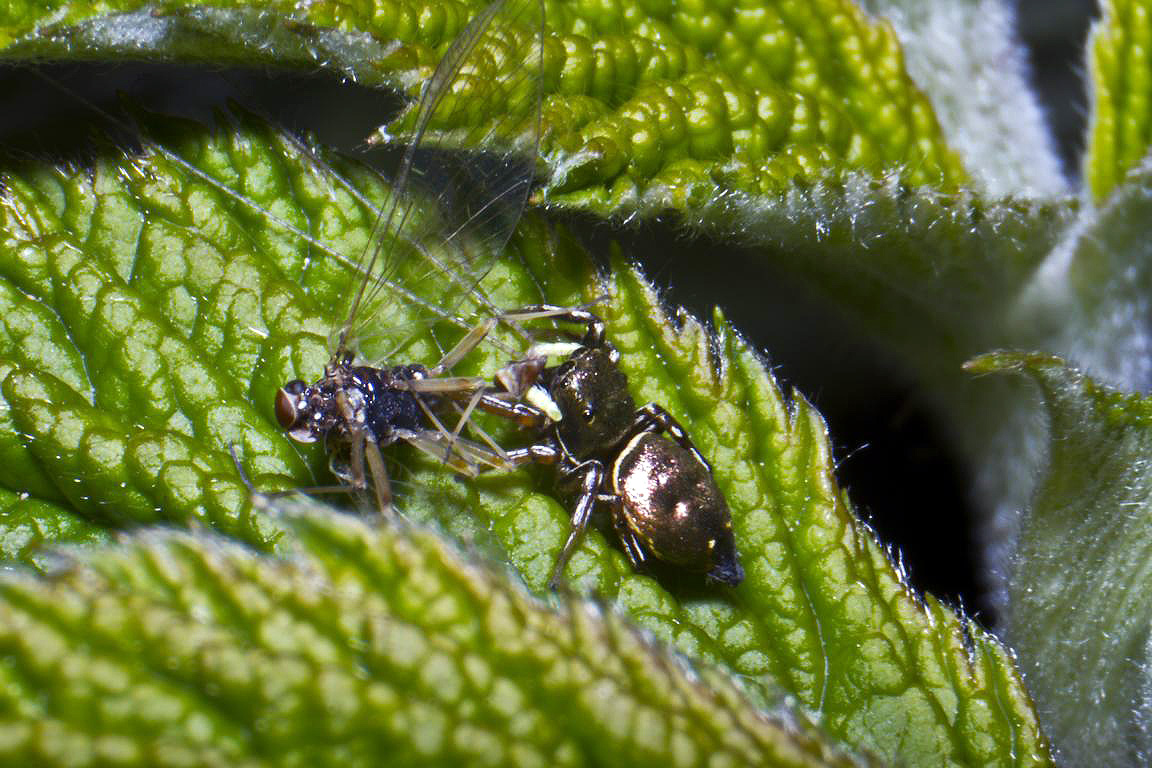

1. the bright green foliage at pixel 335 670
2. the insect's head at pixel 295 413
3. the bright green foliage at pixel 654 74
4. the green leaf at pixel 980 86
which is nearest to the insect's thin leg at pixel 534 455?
the insect's head at pixel 295 413

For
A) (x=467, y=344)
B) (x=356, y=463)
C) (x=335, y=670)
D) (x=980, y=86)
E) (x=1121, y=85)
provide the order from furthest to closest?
(x=980, y=86)
(x=1121, y=85)
(x=467, y=344)
(x=356, y=463)
(x=335, y=670)

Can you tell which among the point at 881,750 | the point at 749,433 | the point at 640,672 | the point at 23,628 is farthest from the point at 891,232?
the point at 23,628

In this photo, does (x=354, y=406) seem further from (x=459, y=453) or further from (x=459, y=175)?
(x=459, y=175)

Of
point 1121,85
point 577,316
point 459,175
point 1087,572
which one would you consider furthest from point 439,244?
point 1121,85

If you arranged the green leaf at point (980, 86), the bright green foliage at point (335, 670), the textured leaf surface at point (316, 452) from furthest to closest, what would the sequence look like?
the green leaf at point (980, 86) < the textured leaf surface at point (316, 452) < the bright green foliage at point (335, 670)

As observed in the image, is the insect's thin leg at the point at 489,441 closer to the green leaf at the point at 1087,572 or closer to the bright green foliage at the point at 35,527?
the bright green foliage at the point at 35,527

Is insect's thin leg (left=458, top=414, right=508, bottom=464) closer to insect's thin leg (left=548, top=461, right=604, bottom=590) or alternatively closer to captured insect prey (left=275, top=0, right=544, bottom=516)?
captured insect prey (left=275, top=0, right=544, bottom=516)
